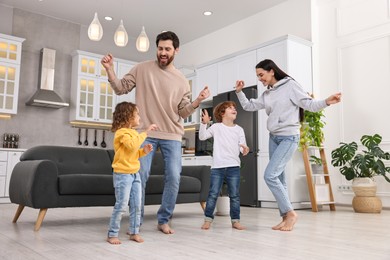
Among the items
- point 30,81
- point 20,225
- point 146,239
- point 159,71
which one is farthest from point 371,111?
point 30,81

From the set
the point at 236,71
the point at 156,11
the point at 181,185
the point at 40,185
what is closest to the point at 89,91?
the point at 156,11

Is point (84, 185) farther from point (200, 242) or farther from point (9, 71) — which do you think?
point (9, 71)

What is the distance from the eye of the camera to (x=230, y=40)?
7.09 metres

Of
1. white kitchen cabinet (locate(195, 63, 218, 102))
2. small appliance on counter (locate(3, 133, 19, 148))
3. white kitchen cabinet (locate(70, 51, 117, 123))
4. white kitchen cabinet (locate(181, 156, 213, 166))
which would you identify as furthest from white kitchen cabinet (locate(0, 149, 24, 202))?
white kitchen cabinet (locate(195, 63, 218, 102))

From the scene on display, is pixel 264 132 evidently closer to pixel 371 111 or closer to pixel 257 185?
pixel 257 185

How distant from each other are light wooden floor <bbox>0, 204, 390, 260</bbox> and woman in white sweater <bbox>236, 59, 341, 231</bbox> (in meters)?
0.23

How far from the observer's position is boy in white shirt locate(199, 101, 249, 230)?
300cm

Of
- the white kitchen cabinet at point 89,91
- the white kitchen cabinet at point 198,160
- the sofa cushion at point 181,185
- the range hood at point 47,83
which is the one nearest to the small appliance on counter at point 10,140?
the range hood at point 47,83

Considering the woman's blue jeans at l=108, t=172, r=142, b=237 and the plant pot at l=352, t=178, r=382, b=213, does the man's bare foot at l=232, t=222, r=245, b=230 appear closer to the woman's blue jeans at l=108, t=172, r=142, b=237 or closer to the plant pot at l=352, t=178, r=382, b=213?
the woman's blue jeans at l=108, t=172, r=142, b=237

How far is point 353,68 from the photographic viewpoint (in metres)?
5.50

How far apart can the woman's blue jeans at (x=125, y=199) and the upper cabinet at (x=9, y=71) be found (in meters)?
4.67

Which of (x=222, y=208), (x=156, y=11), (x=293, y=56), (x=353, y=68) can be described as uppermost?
(x=156, y=11)

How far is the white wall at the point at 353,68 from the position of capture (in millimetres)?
5113

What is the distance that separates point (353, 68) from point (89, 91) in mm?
4608
